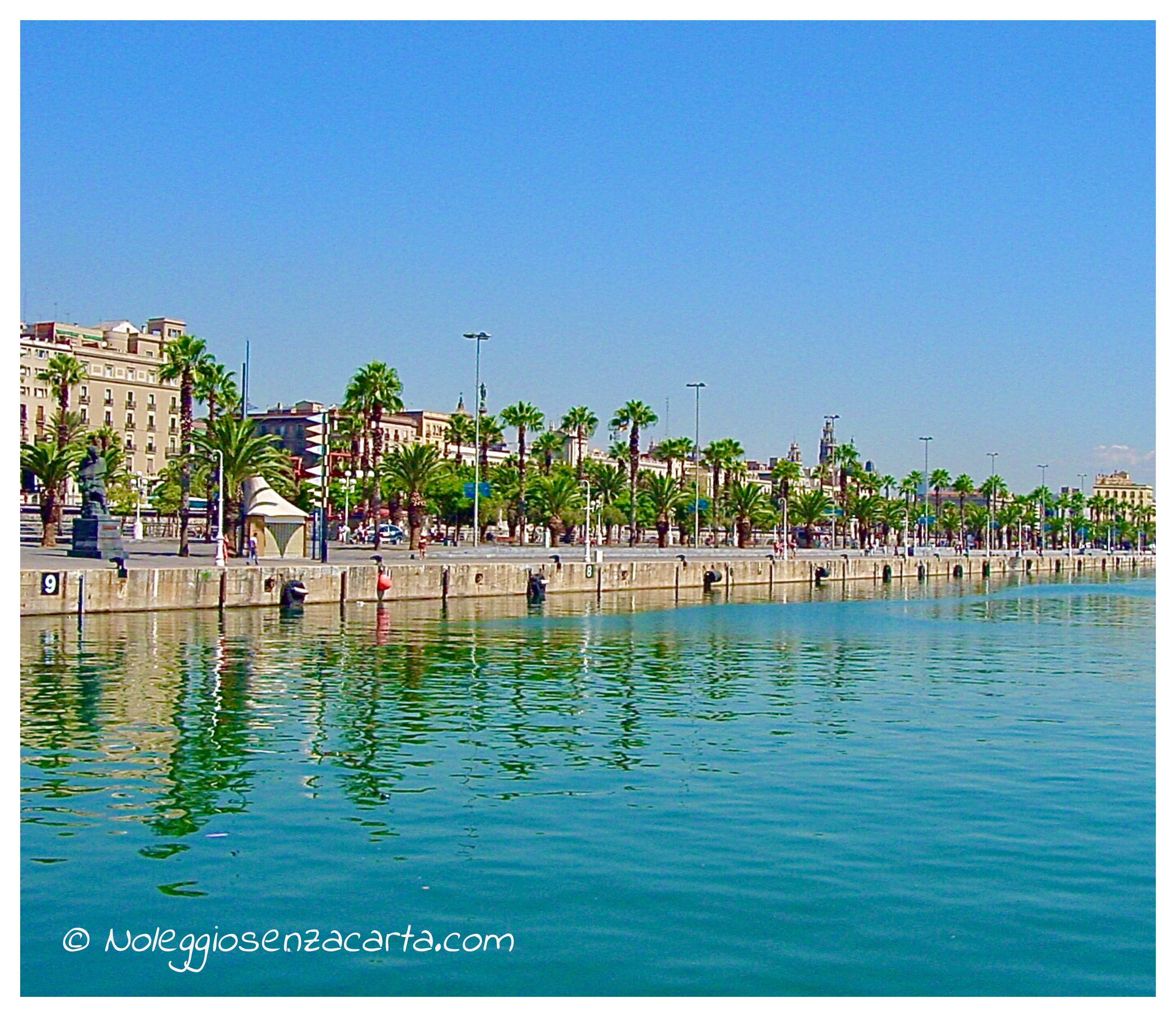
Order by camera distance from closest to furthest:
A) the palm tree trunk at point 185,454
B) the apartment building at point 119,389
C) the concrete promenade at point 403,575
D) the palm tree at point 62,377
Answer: the concrete promenade at point 403,575 < the palm tree trunk at point 185,454 < the palm tree at point 62,377 < the apartment building at point 119,389

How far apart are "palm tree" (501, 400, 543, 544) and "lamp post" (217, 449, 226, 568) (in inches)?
1617

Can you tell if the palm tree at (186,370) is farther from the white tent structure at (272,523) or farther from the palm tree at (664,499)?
the palm tree at (664,499)

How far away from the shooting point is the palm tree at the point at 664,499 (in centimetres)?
13200

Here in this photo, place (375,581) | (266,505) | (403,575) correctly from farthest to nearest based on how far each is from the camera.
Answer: (266,505) < (403,575) < (375,581)

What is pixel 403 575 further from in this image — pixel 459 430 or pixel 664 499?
pixel 664 499

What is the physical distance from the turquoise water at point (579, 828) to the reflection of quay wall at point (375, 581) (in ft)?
32.7

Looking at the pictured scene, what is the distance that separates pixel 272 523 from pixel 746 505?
77.5 metres

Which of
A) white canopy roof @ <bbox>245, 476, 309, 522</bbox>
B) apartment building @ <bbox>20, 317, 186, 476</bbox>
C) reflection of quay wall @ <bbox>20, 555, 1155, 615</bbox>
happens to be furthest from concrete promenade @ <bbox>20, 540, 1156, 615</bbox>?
apartment building @ <bbox>20, 317, 186, 476</bbox>

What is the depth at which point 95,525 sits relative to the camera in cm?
6250

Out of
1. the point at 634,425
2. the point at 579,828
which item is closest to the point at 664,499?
the point at 634,425

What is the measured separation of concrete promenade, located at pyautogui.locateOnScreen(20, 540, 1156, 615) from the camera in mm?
49562

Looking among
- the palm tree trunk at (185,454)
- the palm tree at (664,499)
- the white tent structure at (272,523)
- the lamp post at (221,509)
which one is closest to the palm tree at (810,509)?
the palm tree at (664,499)

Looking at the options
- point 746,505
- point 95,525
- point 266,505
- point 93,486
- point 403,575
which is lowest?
point 403,575

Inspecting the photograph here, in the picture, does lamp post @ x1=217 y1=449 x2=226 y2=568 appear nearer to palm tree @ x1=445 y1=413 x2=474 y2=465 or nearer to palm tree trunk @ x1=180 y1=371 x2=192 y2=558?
palm tree trunk @ x1=180 y1=371 x2=192 y2=558
